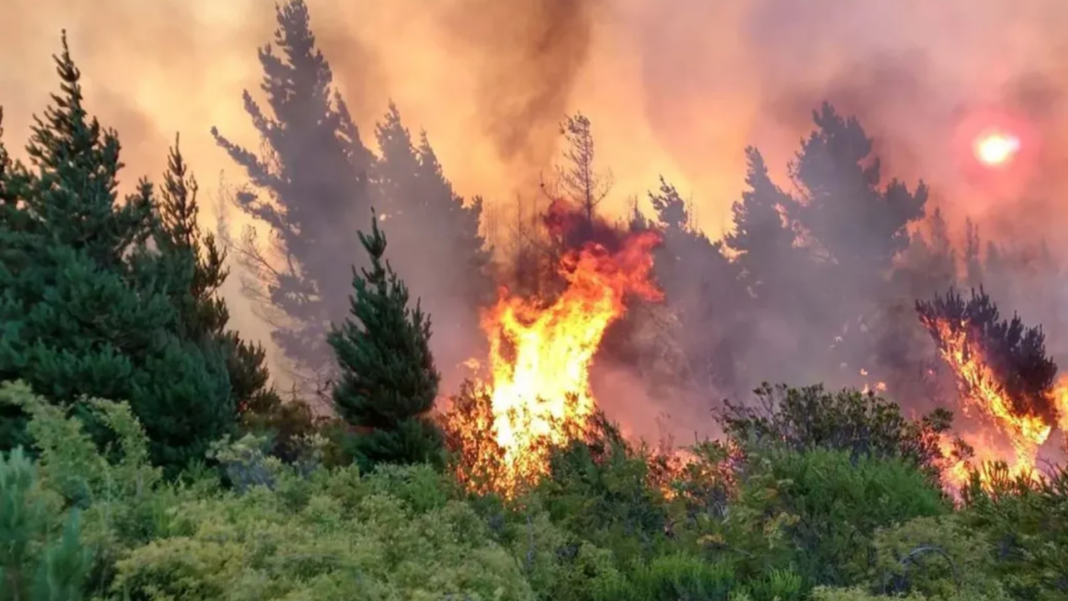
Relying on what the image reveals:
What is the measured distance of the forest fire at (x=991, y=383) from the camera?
19.3 meters

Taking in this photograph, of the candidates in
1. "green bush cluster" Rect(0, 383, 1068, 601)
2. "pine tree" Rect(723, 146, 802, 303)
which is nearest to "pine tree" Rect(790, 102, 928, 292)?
"pine tree" Rect(723, 146, 802, 303)

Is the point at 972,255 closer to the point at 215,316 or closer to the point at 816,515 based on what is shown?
the point at 816,515

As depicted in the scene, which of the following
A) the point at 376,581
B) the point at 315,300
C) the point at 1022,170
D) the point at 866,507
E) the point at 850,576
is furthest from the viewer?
the point at 315,300

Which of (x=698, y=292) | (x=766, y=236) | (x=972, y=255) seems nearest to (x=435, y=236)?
(x=698, y=292)

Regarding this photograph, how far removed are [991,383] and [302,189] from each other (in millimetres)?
22653

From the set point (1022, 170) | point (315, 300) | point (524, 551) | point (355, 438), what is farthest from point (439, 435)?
point (1022, 170)

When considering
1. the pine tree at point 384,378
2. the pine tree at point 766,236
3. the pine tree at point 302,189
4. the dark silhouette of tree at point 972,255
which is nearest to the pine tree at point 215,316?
the pine tree at point 384,378

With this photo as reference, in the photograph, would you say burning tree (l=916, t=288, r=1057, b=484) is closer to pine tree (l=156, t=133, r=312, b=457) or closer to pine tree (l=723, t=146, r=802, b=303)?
pine tree (l=723, t=146, r=802, b=303)

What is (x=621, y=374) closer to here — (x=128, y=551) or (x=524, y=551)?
(x=524, y=551)

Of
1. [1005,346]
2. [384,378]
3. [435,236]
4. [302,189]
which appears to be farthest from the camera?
[435,236]

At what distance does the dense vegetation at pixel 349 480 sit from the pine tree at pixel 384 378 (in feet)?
0.12

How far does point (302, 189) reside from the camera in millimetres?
23500

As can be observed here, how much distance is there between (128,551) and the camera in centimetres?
403

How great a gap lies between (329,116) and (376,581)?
73.5 ft
